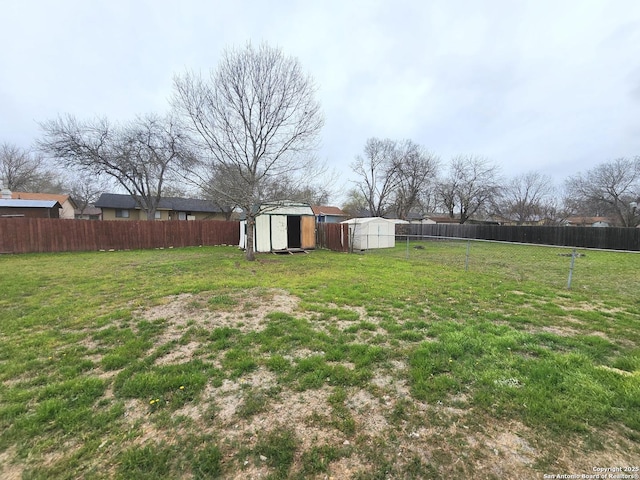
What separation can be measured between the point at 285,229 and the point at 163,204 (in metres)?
22.7

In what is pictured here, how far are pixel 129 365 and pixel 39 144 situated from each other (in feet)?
75.1

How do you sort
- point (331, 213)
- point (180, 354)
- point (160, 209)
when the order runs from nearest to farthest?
point (180, 354)
point (160, 209)
point (331, 213)

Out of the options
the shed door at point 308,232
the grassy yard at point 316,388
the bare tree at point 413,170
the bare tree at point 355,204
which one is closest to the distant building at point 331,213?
the bare tree at point 355,204

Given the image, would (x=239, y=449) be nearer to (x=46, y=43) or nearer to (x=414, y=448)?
(x=414, y=448)

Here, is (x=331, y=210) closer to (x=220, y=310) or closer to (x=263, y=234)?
(x=263, y=234)

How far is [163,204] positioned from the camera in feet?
98.9

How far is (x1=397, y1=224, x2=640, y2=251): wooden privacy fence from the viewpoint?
16.9 metres

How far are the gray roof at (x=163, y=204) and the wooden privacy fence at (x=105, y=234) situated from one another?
38.5 ft

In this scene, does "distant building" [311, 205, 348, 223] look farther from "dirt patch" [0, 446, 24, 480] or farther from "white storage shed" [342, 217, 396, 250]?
"dirt patch" [0, 446, 24, 480]

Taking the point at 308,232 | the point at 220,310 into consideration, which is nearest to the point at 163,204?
the point at 308,232

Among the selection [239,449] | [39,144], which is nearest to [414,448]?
[239,449]

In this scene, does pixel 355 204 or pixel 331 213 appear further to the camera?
pixel 331 213

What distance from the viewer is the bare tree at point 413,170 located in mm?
26156

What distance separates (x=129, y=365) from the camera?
2955mm
